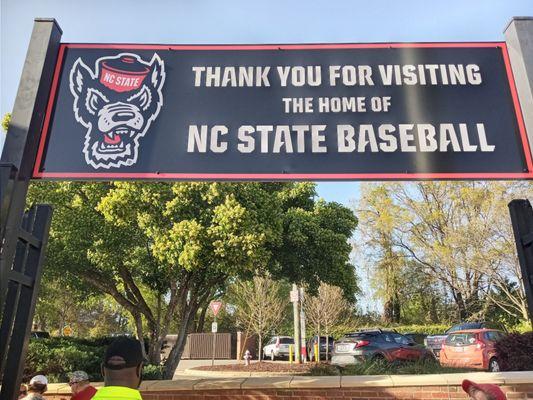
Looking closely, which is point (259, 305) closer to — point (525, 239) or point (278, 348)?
point (278, 348)

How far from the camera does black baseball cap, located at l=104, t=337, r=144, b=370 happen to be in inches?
96.1

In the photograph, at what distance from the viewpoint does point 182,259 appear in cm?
1281

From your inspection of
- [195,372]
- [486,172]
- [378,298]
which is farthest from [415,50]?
[378,298]

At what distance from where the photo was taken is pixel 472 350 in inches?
617

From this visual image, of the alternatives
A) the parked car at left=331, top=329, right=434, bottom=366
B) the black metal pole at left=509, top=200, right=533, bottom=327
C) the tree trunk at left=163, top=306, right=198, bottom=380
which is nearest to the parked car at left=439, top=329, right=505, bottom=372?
the parked car at left=331, top=329, right=434, bottom=366

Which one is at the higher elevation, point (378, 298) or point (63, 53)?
point (378, 298)

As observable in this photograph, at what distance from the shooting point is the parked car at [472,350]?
15328 millimetres

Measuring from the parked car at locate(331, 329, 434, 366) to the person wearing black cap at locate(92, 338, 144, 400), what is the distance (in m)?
13.3

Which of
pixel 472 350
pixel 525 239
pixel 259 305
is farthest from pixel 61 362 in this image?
A: pixel 259 305

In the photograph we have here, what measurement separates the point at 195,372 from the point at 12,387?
18.5m

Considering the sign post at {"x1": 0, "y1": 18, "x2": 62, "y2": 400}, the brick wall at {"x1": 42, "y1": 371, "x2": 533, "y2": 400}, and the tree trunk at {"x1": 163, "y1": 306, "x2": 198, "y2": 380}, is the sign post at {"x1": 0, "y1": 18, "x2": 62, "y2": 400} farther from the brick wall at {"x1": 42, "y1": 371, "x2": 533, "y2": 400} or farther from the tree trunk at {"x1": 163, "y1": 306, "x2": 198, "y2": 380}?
the tree trunk at {"x1": 163, "y1": 306, "x2": 198, "y2": 380}

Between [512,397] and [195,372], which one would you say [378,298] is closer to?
[195,372]

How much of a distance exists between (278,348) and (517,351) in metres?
17.2

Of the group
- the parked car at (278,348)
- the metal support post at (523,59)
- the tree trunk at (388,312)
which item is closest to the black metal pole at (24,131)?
the metal support post at (523,59)
